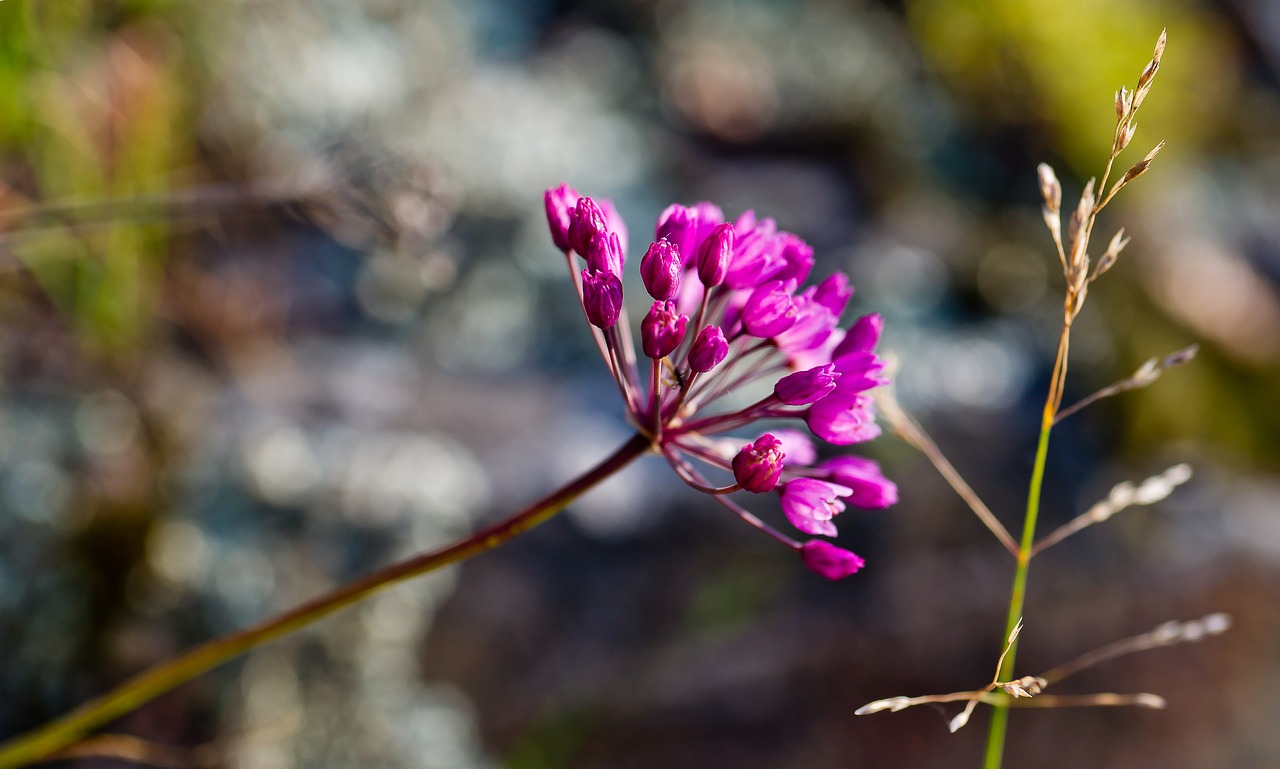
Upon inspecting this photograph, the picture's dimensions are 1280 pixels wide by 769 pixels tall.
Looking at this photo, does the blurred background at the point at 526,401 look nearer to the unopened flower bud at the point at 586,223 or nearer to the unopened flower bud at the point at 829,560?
the unopened flower bud at the point at 586,223

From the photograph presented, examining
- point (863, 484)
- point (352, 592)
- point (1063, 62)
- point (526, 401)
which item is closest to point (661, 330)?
point (863, 484)

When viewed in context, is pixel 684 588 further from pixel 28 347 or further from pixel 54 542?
pixel 28 347

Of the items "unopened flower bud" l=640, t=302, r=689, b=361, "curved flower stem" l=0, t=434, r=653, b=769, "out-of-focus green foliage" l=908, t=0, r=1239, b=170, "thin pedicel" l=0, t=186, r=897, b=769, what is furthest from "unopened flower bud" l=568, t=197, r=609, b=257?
"out-of-focus green foliage" l=908, t=0, r=1239, b=170

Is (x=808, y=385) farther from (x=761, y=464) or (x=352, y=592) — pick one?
(x=352, y=592)

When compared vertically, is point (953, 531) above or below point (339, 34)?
below

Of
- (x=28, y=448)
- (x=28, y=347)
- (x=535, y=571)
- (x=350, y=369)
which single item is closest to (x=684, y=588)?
(x=535, y=571)

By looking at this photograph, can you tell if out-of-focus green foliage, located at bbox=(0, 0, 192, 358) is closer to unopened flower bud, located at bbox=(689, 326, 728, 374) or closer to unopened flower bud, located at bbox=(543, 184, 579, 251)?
unopened flower bud, located at bbox=(543, 184, 579, 251)

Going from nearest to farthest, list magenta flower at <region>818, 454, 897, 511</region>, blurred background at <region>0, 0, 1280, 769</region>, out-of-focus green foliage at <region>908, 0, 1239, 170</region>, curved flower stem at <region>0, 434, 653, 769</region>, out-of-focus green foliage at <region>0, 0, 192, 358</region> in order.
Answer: curved flower stem at <region>0, 434, 653, 769</region> < magenta flower at <region>818, 454, 897, 511</region> < out-of-focus green foliage at <region>0, 0, 192, 358</region> < blurred background at <region>0, 0, 1280, 769</region> < out-of-focus green foliage at <region>908, 0, 1239, 170</region>

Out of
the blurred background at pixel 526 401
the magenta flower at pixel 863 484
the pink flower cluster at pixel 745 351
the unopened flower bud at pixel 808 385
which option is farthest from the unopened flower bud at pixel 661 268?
the blurred background at pixel 526 401
